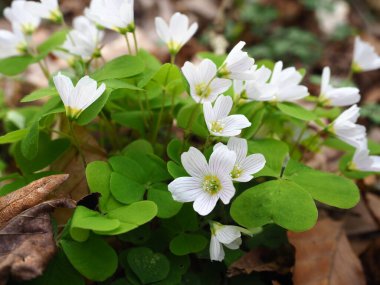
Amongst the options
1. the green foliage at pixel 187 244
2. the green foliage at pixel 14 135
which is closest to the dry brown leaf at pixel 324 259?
the green foliage at pixel 187 244

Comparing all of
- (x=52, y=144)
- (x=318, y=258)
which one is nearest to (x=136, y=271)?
(x=52, y=144)

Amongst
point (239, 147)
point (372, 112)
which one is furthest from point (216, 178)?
point (372, 112)

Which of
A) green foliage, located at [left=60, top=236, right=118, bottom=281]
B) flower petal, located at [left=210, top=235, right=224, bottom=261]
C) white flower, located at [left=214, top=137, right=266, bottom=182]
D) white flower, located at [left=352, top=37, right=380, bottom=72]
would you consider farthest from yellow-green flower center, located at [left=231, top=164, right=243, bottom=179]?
white flower, located at [left=352, top=37, right=380, bottom=72]

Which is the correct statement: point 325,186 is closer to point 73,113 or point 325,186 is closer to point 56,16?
point 73,113

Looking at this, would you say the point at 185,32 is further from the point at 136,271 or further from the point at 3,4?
the point at 3,4

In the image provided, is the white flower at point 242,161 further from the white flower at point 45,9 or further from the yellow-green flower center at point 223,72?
the white flower at point 45,9

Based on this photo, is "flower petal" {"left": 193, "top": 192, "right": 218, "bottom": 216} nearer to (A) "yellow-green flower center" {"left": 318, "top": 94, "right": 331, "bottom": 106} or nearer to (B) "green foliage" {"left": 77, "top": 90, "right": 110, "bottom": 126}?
(B) "green foliage" {"left": 77, "top": 90, "right": 110, "bottom": 126}

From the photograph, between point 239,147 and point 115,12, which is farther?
point 115,12
